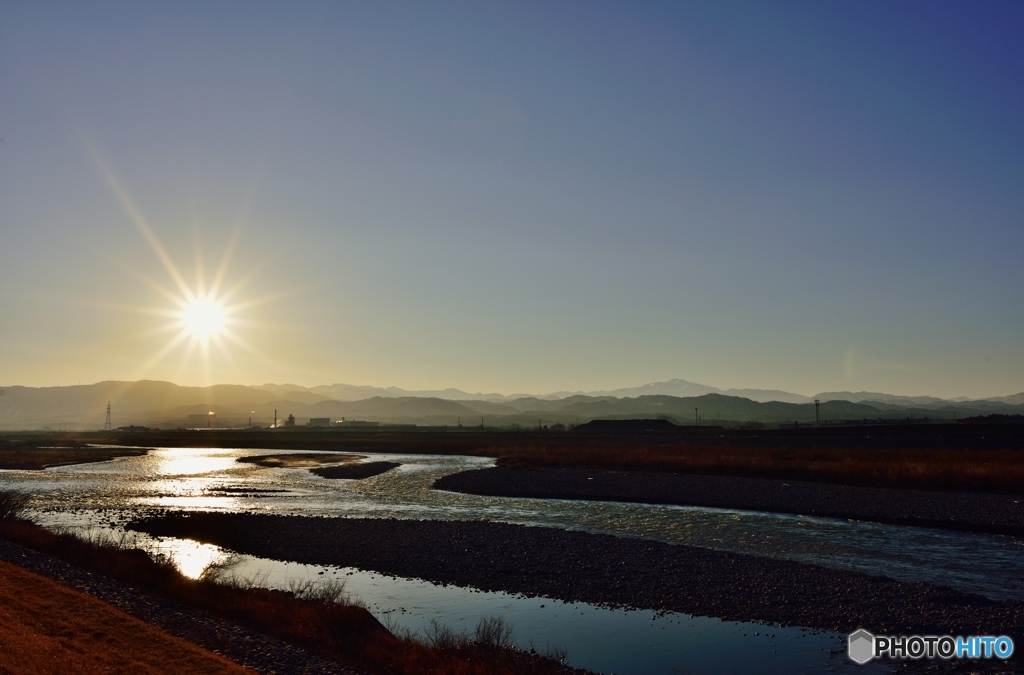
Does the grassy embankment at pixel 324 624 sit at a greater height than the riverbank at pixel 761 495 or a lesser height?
greater

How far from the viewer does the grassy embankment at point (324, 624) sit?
1516 centimetres

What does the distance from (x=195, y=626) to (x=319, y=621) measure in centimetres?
306

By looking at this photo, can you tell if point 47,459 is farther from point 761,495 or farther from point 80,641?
point 761,495

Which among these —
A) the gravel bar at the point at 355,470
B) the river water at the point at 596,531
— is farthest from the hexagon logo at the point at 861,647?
the gravel bar at the point at 355,470

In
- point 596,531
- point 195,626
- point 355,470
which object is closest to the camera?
point 195,626

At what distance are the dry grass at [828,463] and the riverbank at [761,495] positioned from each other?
2785 mm

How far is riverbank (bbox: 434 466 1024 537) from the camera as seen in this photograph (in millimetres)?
35156

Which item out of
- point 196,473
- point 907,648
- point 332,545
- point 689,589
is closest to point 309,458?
point 196,473

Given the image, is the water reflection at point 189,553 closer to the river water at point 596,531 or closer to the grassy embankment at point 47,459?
the river water at point 596,531

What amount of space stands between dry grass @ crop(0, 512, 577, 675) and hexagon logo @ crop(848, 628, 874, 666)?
25.6 feet

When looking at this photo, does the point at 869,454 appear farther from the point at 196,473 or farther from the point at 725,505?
the point at 196,473

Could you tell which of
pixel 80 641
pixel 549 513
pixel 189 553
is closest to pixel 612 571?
pixel 549 513

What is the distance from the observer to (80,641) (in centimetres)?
1388

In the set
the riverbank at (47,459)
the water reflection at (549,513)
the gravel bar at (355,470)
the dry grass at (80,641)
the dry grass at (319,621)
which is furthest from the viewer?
the riverbank at (47,459)
